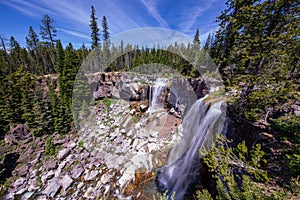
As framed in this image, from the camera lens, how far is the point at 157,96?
1495 centimetres

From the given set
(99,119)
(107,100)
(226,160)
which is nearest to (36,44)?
(107,100)

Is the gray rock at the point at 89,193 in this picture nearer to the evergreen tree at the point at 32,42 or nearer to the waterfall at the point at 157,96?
the waterfall at the point at 157,96

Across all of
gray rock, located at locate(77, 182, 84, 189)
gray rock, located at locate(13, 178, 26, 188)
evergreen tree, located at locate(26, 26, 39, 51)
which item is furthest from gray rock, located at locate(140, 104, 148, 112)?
evergreen tree, located at locate(26, 26, 39, 51)

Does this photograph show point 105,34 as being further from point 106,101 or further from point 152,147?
point 152,147

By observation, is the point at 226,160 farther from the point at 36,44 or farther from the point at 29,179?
the point at 36,44

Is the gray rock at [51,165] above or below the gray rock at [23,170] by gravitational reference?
above

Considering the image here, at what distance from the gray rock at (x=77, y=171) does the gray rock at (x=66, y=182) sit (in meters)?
0.33

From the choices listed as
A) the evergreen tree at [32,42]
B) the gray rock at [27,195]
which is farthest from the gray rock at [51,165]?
the evergreen tree at [32,42]

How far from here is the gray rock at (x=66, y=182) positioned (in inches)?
334

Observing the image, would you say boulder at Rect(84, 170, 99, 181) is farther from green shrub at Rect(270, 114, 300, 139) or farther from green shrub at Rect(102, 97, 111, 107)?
green shrub at Rect(270, 114, 300, 139)

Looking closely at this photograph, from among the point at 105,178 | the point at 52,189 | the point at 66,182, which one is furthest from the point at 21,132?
the point at 105,178

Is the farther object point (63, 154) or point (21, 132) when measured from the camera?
point (21, 132)

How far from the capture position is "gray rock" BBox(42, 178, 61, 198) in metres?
8.21

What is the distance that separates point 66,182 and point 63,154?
3.79 metres
